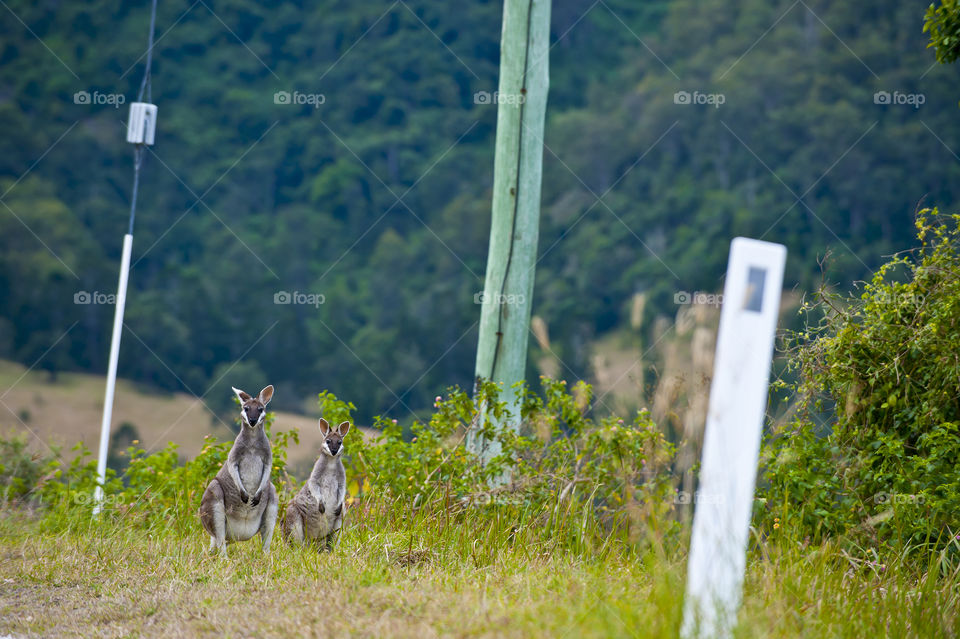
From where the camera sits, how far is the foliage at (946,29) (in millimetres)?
6445

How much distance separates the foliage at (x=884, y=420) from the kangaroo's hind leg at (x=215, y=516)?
333 centimetres

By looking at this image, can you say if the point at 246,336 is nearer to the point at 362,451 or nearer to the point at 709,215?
the point at 709,215

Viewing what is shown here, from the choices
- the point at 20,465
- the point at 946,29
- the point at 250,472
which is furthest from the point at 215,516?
the point at 946,29

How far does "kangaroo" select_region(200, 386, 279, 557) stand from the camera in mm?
5746

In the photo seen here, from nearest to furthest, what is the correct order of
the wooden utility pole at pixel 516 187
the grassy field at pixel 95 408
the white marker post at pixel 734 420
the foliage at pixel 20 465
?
the white marker post at pixel 734 420 → the wooden utility pole at pixel 516 187 → the foliage at pixel 20 465 → the grassy field at pixel 95 408

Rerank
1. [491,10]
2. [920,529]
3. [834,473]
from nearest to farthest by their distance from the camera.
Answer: [920,529]
[834,473]
[491,10]

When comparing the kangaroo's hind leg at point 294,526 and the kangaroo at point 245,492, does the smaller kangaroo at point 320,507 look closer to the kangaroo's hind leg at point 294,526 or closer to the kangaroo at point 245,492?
the kangaroo's hind leg at point 294,526

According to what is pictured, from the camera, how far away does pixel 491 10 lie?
166ft

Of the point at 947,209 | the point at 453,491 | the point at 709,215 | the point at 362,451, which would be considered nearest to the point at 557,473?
the point at 453,491

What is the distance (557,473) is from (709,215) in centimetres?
3806

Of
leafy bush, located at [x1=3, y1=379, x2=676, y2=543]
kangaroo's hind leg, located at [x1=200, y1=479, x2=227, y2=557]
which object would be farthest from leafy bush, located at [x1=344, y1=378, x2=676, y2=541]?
kangaroo's hind leg, located at [x1=200, y1=479, x2=227, y2=557]

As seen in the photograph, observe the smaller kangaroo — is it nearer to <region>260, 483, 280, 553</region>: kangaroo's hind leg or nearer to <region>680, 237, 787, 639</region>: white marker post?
<region>260, 483, 280, 553</region>: kangaroo's hind leg

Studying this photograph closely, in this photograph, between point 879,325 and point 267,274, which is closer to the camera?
point 879,325

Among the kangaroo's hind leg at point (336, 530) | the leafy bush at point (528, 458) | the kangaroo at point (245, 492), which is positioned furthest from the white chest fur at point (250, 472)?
the leafy bush at point (528, 458)
